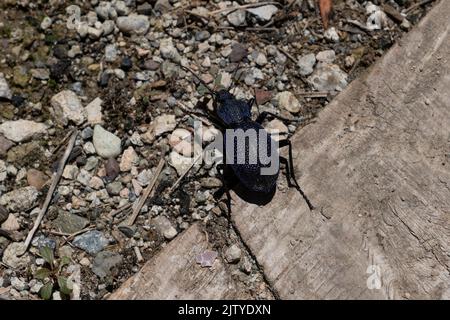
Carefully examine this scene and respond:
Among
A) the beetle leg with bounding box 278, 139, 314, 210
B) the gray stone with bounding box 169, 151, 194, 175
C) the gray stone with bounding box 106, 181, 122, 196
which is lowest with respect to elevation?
the gray stone with bounding box 106, 181, 122, 196

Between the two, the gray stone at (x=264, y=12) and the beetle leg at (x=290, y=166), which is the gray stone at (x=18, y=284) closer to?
the beetle leg at (x=290, y=166)

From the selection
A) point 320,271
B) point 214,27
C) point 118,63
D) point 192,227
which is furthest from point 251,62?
point 320,271

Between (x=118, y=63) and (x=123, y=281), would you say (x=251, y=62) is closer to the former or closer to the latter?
(x=118, y=63)

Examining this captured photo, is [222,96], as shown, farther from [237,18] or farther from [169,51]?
[237,18]

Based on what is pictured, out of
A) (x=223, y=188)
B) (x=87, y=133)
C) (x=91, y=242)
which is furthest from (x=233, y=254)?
(x=87, y=133)

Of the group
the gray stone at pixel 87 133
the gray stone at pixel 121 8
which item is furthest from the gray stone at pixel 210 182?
the gray stone at pixel 121 8

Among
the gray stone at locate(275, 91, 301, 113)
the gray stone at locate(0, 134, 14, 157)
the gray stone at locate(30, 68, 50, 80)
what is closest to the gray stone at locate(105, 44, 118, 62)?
the gray stone at locate(30, 68, 50, 80)

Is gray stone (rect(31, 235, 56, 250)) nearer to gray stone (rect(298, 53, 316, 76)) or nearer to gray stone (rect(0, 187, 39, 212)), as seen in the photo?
gray stone (rect(0, 187, 39, 212))
